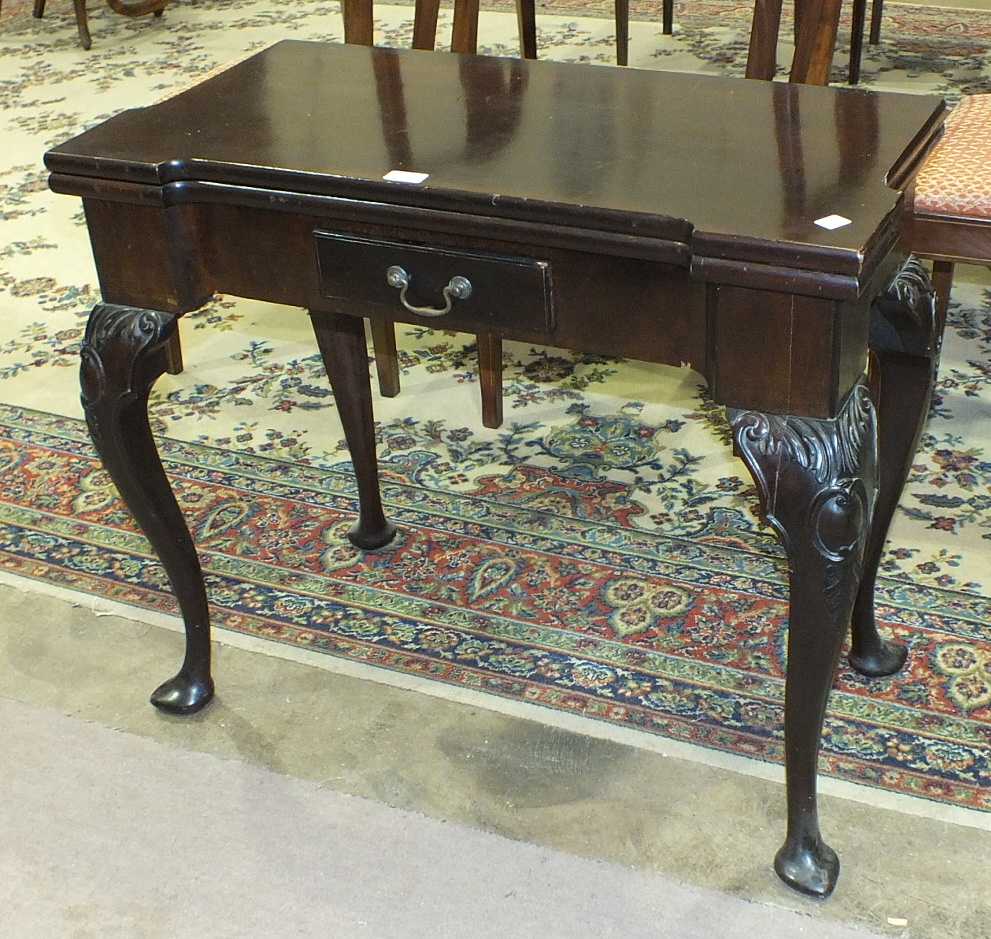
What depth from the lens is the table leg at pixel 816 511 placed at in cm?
122

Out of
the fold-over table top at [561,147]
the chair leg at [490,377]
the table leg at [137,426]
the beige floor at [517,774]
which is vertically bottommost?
the beige floor at [517,774]

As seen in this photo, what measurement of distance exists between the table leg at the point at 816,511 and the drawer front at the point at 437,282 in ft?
0.77

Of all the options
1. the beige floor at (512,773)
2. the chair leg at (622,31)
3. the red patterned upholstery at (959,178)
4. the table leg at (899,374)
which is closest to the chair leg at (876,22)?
the chair leg at (622,31)

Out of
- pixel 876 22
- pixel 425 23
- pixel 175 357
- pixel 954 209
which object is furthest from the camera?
pixel 876 22

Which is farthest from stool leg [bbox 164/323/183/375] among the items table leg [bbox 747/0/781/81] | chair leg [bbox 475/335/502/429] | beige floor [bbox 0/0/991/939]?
table leg [bbox 747/0/781/81]

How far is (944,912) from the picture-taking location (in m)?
1.44

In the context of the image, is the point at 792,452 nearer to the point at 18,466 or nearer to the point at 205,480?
the point at 205,480

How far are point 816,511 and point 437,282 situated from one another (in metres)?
0.44

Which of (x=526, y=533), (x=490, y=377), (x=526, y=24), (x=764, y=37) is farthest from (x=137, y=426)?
(x=526, y=24)

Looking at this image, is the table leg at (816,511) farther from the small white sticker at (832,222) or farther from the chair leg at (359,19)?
the chair leg at (359,19)

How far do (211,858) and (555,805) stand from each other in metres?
0.42

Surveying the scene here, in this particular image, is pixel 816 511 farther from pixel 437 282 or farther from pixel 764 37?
pixel 764 37

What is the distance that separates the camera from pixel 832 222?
3.84ft

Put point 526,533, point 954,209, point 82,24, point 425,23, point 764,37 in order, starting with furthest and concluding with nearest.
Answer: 1. point 82,24
2. point 425,23
3. point 764,37
4. point 526,533
5. point 954,209
